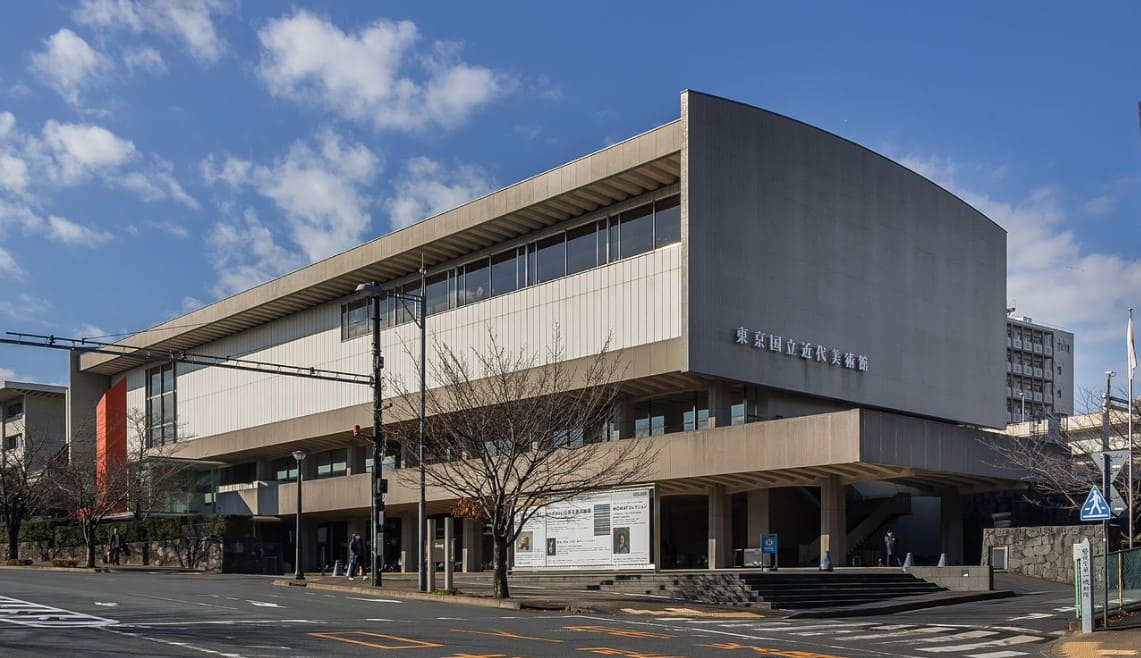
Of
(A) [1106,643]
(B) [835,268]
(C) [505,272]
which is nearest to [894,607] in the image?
(A) [1106,643]

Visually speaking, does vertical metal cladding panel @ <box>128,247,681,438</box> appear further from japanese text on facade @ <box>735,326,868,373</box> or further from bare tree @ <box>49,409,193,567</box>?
bare tree @ <box>49,409,193,567</box>

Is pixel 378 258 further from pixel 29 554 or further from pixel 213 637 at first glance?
pixel 213 637

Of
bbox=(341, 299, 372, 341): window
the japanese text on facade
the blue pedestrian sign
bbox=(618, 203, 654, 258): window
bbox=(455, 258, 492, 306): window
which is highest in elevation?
bbox=(618, 203, 654, 258): window

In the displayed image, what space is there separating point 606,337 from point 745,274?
576cm

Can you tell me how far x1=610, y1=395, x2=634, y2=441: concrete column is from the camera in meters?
48.2

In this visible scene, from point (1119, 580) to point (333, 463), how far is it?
46.1 m

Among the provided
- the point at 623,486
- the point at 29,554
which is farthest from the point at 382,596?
the point at 29,554

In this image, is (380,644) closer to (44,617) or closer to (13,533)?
(44,617)

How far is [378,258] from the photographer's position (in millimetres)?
56344

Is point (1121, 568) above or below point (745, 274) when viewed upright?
below

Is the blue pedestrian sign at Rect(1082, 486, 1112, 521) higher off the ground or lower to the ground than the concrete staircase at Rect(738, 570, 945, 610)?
higher

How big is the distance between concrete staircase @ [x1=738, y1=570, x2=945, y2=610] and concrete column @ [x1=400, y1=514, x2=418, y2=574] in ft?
87.9

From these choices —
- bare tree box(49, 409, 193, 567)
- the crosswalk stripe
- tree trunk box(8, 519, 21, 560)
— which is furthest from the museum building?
the crosswalk stripe

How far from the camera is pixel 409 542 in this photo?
60.2 meters
